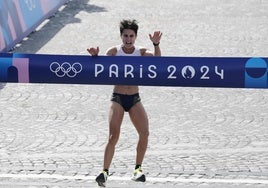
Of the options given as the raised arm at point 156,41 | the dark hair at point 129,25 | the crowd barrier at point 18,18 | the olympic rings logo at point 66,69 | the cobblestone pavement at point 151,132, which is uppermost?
the crowd barrier at point 18,18

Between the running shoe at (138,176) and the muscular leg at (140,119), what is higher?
the muscular leg at (140,119)

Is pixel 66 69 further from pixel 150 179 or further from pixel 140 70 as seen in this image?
pixel 150 179

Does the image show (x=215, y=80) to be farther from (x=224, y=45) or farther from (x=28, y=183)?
(x=224, y=45)

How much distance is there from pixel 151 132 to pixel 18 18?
31.0 feet

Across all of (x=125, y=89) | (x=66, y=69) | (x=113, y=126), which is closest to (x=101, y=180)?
(x=113, y=126)

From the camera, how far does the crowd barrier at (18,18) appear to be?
2083 cm

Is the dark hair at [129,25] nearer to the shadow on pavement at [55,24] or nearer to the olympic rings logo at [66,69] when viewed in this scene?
the olympic rings logo at [66,69]

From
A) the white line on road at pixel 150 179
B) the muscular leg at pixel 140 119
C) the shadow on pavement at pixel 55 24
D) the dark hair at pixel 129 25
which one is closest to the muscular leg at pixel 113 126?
the muscular leg at pixel 140 119

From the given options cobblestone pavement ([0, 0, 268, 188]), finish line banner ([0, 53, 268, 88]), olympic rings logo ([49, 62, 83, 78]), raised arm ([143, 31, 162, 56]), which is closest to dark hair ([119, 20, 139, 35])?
raised arm ([143, 31, 162, 56])

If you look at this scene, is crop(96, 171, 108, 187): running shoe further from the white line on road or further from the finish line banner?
the finish line banner

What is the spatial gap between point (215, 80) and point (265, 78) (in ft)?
2.01

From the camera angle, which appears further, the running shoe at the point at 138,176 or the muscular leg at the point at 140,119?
the running shoe at the point at 138,176

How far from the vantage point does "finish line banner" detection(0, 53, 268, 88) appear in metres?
10.4

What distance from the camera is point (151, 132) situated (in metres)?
14.0
